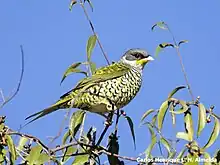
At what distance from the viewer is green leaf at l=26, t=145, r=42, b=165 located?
8.63ft

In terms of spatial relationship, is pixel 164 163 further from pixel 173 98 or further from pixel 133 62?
pixel 133 62

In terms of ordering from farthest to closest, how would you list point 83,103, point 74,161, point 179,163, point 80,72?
point 83,103 < point 80,72 < point 74,161 < point 179,163

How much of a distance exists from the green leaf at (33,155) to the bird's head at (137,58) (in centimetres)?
225

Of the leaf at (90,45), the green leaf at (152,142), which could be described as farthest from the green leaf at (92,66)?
the green leaf at (152,142)

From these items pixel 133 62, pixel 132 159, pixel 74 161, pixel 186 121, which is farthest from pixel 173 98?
pixel 133 62

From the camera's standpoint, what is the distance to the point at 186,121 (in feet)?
8.58

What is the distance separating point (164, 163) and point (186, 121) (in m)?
0.21

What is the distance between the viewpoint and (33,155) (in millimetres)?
2650

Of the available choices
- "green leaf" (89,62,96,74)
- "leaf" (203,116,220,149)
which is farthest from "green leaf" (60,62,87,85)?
"leaf" (203,116,220,149)

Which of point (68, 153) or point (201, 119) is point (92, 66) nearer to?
point (68, 153)

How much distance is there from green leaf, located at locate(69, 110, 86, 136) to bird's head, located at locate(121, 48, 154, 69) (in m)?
1.86

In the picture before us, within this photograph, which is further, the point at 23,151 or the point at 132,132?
the point at 132,132

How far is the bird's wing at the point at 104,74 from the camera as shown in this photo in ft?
11.4

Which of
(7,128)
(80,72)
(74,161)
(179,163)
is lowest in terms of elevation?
(179,163)
